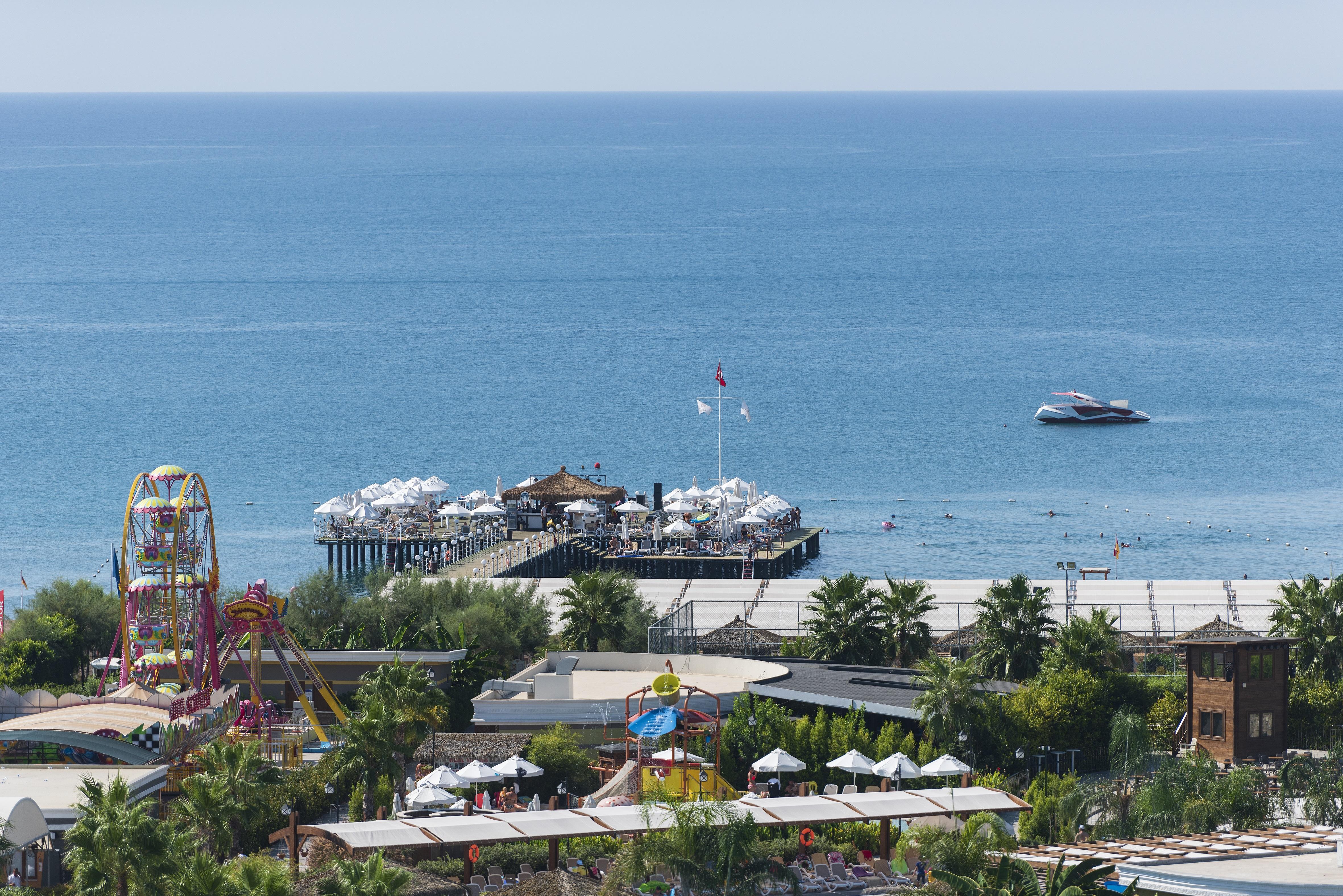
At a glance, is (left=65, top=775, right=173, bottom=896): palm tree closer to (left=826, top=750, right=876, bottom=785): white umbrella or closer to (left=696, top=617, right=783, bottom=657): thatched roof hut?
(left=826, top=750, right=876, bottom=785): white umbrella

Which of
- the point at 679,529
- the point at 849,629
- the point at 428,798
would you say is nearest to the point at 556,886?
the point at 428,798

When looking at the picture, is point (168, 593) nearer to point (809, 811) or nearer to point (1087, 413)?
point (809, 811)

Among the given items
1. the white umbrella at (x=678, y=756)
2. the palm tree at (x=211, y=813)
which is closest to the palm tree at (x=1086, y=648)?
the white umbrella at (x=678, y=756)

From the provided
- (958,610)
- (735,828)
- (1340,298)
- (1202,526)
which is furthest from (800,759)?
(1340,298)

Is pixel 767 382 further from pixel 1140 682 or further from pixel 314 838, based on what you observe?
pixel 314 838

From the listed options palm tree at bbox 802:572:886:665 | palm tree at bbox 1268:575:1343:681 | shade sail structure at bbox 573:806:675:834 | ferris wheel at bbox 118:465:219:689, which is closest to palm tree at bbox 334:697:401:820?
shade sail structure at bbox 573:806:675:834

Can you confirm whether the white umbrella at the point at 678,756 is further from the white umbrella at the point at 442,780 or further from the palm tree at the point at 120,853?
the palm tree at the point at 120,853
